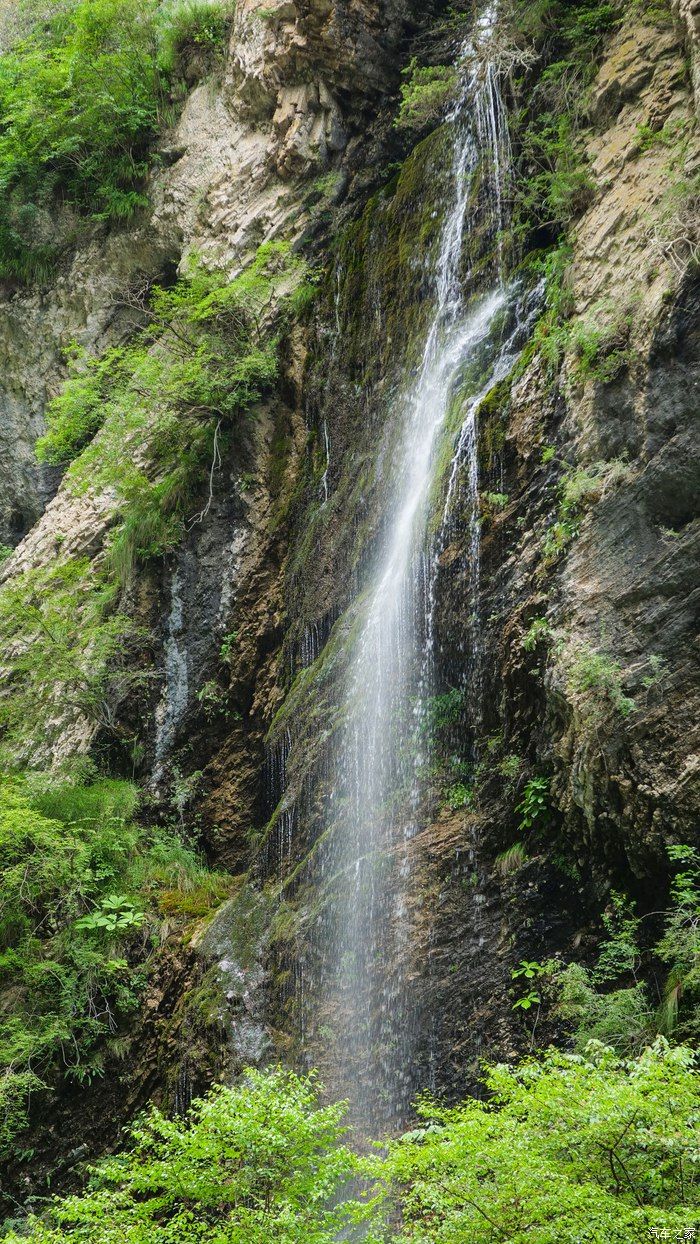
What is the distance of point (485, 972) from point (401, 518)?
176 inches

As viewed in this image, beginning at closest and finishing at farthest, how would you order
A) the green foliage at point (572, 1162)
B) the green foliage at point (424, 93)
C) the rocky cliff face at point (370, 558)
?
the green foliage at point (572, 1162) < the rocky cliff face at point (370, 558) < the green foliage at point (424, 93)

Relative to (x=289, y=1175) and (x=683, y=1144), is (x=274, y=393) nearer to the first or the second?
(x=289, y=1175)

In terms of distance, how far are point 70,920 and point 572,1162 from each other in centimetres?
719

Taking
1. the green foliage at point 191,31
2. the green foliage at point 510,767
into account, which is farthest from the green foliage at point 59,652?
the green foliage at point 191,31

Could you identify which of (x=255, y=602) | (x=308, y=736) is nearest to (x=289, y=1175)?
(x=308, y=736)

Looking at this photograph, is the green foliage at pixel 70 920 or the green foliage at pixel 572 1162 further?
the green foliage at pixel 70 920

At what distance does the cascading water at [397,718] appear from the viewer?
23.1 ft

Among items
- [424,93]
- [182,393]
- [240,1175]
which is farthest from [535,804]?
[424,93]

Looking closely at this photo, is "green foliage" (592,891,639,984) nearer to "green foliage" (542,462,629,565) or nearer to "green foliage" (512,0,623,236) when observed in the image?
"green foliage" (542,462,629,565)

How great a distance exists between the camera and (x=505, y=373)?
27.8 ft

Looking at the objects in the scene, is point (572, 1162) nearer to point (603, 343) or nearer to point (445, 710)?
point (445, 710)

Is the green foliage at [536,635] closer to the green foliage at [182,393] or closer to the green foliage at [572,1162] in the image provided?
the green foliage at [572,1162]

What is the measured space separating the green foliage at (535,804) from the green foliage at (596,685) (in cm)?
75

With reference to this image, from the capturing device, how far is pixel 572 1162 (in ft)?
12.7
